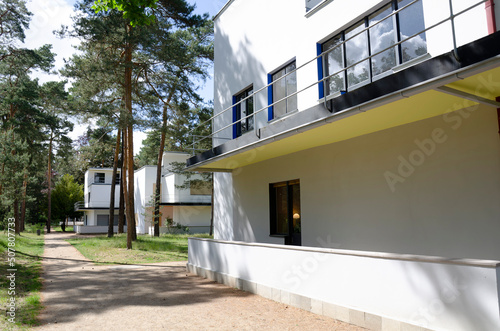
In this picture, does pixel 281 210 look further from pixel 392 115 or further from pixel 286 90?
pixel 392 115

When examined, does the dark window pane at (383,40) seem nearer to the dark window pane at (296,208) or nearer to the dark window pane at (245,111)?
the dark window pane at (296,208)

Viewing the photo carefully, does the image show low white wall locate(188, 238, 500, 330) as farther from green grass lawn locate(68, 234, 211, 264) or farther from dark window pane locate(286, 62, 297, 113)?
green grass lawn locate(68, 234, 211, 264)

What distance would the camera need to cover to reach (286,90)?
11.3 metres

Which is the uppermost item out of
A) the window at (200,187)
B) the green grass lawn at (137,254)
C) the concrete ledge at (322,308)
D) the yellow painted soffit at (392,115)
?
the window at (200,187)

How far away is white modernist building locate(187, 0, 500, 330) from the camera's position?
493cm

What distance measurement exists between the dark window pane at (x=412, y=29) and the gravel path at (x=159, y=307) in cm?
518

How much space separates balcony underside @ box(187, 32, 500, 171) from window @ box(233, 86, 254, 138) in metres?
3.80

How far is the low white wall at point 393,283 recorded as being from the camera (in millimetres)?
4305

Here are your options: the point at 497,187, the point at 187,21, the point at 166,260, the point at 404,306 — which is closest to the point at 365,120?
the point at 497,187

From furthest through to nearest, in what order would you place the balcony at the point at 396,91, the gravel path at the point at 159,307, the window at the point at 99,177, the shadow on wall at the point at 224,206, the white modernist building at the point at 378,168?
1. the window at the point at 99,177
2. the shadow on wall at the point at 224,206
3. the gravel path at the point at 159,307
4. the white modernist building at the point at 378,168
5. the balcony at the point at 396,91

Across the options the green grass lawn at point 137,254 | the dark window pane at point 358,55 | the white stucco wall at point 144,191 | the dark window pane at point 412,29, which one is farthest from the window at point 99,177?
the dark window pane at point 412,29

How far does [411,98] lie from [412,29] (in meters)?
2.43

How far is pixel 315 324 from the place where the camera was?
5938 mm

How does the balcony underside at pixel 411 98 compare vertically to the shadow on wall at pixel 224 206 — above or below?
above
